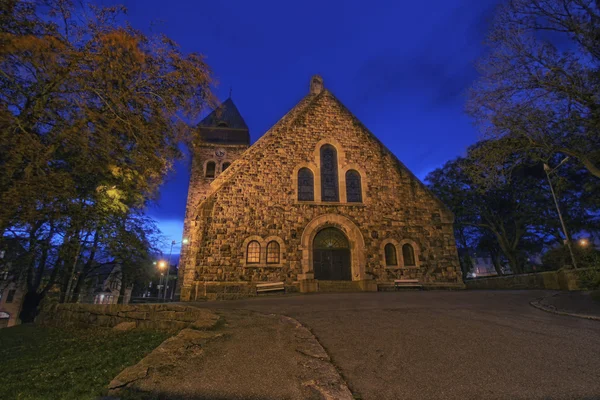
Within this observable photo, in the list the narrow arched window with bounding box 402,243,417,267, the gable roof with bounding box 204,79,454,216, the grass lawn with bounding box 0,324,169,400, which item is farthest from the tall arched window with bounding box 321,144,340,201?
the grass lawn with bounding box 0,324,169,400

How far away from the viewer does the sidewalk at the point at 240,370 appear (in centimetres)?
320

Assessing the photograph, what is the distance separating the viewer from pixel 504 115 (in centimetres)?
1167

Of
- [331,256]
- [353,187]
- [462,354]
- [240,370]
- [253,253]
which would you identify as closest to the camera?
[240,370]

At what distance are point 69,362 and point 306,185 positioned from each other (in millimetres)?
13380

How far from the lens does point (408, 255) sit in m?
16.7

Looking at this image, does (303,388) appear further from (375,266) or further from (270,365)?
(375,266)

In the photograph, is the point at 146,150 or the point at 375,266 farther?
the point at 375,266

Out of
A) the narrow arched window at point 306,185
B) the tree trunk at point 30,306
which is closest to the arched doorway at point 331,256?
the narrow arched window at point 306,185

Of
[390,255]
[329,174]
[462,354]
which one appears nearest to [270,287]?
[390,255]

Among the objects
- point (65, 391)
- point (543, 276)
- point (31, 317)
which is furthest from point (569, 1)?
point (31, 317)

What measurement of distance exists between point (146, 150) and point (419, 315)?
7.41 meters

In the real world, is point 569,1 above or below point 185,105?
above

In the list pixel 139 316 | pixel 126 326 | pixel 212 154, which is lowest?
pixel 126 326

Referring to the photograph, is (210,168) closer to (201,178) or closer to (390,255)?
(201,178)
